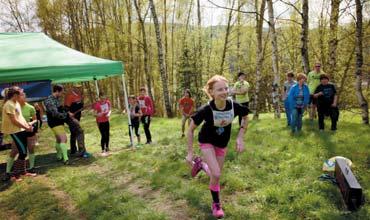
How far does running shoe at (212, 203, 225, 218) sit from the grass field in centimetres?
12

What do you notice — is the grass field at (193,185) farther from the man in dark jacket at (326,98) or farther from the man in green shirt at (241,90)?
the man in green shirt at (241,90)

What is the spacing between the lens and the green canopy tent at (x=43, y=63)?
8750mm

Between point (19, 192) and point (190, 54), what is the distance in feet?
70.0

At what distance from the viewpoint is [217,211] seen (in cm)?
481

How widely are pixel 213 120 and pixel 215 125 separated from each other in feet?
0.28

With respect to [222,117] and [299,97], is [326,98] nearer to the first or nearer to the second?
[299,97]

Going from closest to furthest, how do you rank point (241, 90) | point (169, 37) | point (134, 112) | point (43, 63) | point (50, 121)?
point (50, 121), point (43, 63), point (134, 112), point (241, 90), point (169, 37)

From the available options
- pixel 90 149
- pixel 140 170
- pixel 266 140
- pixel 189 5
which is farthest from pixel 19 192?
pixel 189 5

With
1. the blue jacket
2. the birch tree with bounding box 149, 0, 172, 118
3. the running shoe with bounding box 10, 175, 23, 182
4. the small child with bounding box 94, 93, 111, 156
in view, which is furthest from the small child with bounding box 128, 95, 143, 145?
the birch tree with bounding box 149, 0, 172, 118

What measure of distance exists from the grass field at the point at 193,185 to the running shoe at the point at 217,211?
0.41ft

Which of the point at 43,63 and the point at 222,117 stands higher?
the point at 43,63

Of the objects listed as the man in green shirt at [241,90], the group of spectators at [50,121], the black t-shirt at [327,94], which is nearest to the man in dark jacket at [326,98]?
the black t-shirt at [327,94]

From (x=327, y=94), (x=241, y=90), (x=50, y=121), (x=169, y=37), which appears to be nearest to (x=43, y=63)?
(x=50, y=121)

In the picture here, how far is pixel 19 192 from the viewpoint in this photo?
23.2ft
